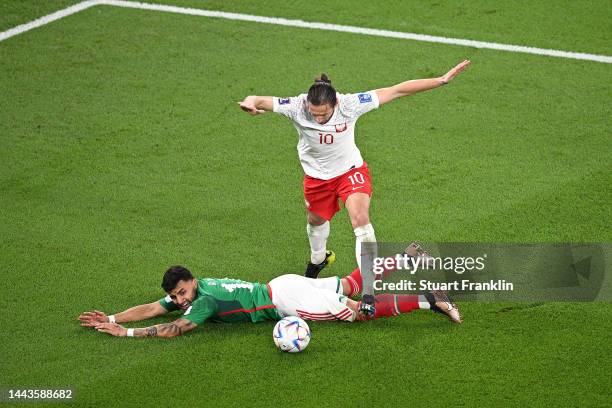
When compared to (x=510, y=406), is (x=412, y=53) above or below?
above

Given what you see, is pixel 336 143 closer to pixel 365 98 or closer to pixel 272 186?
pixel 365 98

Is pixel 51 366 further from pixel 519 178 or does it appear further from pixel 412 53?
pixel 412 53

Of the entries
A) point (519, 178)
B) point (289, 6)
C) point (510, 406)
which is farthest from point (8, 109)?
point (510, 406)

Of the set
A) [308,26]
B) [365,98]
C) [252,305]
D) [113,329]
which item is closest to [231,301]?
[252,305]

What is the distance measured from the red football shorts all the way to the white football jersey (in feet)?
0.22

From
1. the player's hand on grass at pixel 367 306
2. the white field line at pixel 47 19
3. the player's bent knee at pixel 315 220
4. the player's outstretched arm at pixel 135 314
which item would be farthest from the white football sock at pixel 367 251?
the white field line at pixel 47 19

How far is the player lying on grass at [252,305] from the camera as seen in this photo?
898cm

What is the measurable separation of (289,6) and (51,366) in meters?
8.35

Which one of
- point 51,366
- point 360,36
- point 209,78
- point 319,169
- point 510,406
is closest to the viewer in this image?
point 510,406

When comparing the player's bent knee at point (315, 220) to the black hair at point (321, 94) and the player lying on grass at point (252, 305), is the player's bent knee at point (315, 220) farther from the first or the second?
the black hair at point (321, 94)

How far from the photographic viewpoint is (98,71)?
1393cm

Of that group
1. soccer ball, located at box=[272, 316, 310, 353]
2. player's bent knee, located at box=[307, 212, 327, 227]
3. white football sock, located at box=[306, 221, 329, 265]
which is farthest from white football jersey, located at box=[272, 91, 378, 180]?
soccer ball, located at box=[272, 316, 310, 353]

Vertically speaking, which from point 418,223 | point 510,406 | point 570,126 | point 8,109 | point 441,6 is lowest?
point 510,406

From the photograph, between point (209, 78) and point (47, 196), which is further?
point (209, 78)
